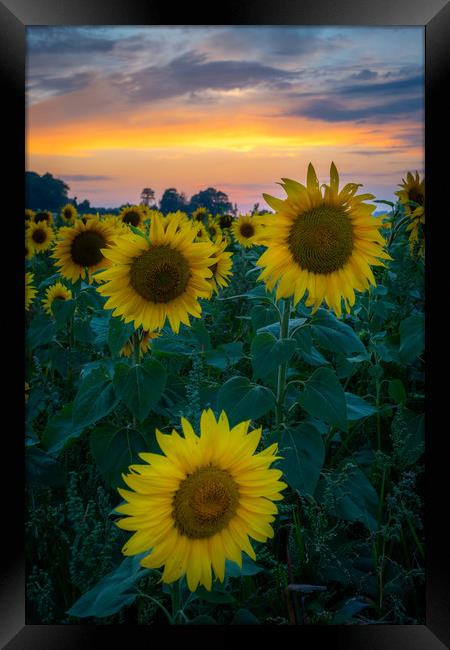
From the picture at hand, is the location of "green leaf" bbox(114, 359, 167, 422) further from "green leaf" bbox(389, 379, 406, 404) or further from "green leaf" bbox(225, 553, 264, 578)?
"green leaf" bbox(389, 379, 406, 404)

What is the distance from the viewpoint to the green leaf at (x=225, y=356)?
1919 millimetres

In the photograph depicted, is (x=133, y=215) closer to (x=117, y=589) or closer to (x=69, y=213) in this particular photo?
(x=69, y=213)

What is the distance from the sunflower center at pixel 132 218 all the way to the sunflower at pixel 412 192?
2.47ft

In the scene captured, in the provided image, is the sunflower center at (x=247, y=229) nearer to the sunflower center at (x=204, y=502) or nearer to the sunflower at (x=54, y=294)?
the sunflower at (x=54, y=294)

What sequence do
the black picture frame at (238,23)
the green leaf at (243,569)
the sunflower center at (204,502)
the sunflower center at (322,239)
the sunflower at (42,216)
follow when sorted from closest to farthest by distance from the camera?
the sunflower center at (204,502) < the green leaf at (243,569) < the sunflower center at (322,239) < the black picture frame at (238,23) < the sunflower at (42,216)

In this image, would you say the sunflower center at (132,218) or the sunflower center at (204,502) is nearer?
the sunflower center at (204,502)

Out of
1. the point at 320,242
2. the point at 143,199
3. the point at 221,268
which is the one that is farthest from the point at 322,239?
the point at 221,268

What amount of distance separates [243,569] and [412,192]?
3.49 ft

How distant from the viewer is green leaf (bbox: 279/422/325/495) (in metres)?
1.67

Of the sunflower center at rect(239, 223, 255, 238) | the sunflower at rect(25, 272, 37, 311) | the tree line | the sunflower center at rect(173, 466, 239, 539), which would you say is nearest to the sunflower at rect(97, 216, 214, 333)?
the tree line

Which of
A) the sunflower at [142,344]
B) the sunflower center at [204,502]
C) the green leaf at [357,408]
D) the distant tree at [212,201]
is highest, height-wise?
the distant tree at [212,201]

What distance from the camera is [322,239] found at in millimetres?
1628

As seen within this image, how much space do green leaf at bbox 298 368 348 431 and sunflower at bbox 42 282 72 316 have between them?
861 millimetres

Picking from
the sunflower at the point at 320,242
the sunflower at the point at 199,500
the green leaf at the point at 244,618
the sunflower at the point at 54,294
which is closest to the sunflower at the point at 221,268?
the sunflower at the point at 54,294
